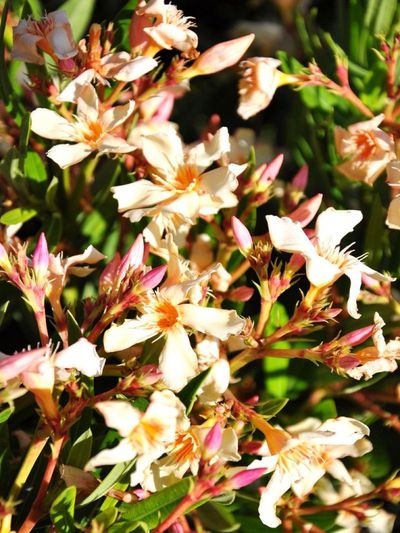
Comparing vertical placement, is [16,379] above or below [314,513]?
above

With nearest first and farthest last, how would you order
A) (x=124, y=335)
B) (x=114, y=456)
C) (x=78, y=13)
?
(x=114, y=456) → (x=124, y=335) → (x=78, y=13)

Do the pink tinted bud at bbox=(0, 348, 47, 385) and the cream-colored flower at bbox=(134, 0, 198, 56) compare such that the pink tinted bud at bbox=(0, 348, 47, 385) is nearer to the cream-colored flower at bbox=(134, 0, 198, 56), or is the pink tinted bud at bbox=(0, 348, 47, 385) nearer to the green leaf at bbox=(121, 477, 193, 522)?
the green leaf at bbox=(121, 477, 193, 522)

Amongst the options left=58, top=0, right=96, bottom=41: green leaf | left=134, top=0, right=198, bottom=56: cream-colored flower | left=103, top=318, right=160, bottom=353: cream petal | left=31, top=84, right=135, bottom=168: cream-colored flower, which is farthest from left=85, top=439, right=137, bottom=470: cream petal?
left=58, top=0, right=96, bottom=41: green leaf

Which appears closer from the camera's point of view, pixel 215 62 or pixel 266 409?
pixel 266 409

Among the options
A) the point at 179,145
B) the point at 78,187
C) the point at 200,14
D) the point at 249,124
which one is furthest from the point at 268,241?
the point at 200,14

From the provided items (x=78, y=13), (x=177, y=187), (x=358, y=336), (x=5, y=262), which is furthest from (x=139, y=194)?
(x=78, y=13)

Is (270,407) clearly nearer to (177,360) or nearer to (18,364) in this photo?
(177,360)

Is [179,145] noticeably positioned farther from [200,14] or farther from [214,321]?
[200,14]
